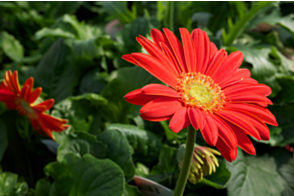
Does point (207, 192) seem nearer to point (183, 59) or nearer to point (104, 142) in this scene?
point (104, 142)

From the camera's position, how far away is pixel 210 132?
1.66 ft

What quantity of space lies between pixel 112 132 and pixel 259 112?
1.70 ft

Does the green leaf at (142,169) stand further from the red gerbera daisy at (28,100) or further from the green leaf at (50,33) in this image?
A: the green leaf at (50,33)

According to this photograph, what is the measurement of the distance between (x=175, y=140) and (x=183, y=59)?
19.6 inches

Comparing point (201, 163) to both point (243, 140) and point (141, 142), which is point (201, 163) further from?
point (141, 142)

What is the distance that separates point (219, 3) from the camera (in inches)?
67.7

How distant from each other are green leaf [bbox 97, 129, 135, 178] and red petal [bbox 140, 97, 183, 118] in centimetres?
40

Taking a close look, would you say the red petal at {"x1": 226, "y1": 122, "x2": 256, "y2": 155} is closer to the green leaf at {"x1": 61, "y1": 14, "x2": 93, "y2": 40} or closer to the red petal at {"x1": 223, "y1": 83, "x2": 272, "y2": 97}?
the red petal at {"x1": 223, "y1": 83, "x2": 272, "y2": 97}

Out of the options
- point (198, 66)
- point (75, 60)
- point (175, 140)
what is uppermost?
point (198, 66)

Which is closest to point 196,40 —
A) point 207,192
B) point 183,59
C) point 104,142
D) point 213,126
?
point 183,59

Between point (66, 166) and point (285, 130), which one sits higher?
point (66, 166)

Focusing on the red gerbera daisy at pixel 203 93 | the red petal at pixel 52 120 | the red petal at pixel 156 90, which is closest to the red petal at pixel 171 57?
the red gerbera daisy at pixel 203 93

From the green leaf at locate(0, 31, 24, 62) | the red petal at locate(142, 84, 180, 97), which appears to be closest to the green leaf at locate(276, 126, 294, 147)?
the red petal at locate(142, 84, 180, 97)

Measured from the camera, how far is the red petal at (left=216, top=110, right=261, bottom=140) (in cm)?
53
